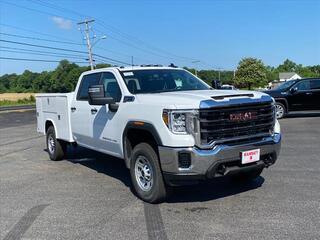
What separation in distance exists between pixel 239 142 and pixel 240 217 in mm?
1030

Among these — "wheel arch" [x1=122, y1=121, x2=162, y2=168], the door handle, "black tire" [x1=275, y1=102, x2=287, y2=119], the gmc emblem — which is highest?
the door handle

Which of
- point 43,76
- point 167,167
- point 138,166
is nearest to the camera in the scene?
point 167,167

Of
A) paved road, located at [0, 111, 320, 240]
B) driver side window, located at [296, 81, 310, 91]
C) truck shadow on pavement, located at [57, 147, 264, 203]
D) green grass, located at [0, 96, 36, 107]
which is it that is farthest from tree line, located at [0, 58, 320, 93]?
paved road, located at [0, 111, 320, 240]

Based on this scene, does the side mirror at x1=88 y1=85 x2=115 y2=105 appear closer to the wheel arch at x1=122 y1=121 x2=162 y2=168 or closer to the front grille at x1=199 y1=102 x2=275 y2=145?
the wheel arch at x1=122 y1=121 x2=162 y2=168

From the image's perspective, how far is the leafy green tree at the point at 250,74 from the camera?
96.2 metres

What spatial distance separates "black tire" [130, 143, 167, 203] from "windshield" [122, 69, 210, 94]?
112 centimetres

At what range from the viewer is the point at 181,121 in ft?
19.0

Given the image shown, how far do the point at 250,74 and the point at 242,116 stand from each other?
308 feet

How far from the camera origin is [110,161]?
9.95 metres

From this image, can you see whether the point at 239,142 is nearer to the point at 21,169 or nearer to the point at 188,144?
the point at 188,144

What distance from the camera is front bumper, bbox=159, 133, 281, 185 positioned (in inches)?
225

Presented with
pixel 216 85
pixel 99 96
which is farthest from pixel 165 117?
pixel 216 85

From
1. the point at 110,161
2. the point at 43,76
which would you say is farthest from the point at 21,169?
the point at 43,76

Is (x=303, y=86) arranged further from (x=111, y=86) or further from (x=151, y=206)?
(x=151, y=206)
